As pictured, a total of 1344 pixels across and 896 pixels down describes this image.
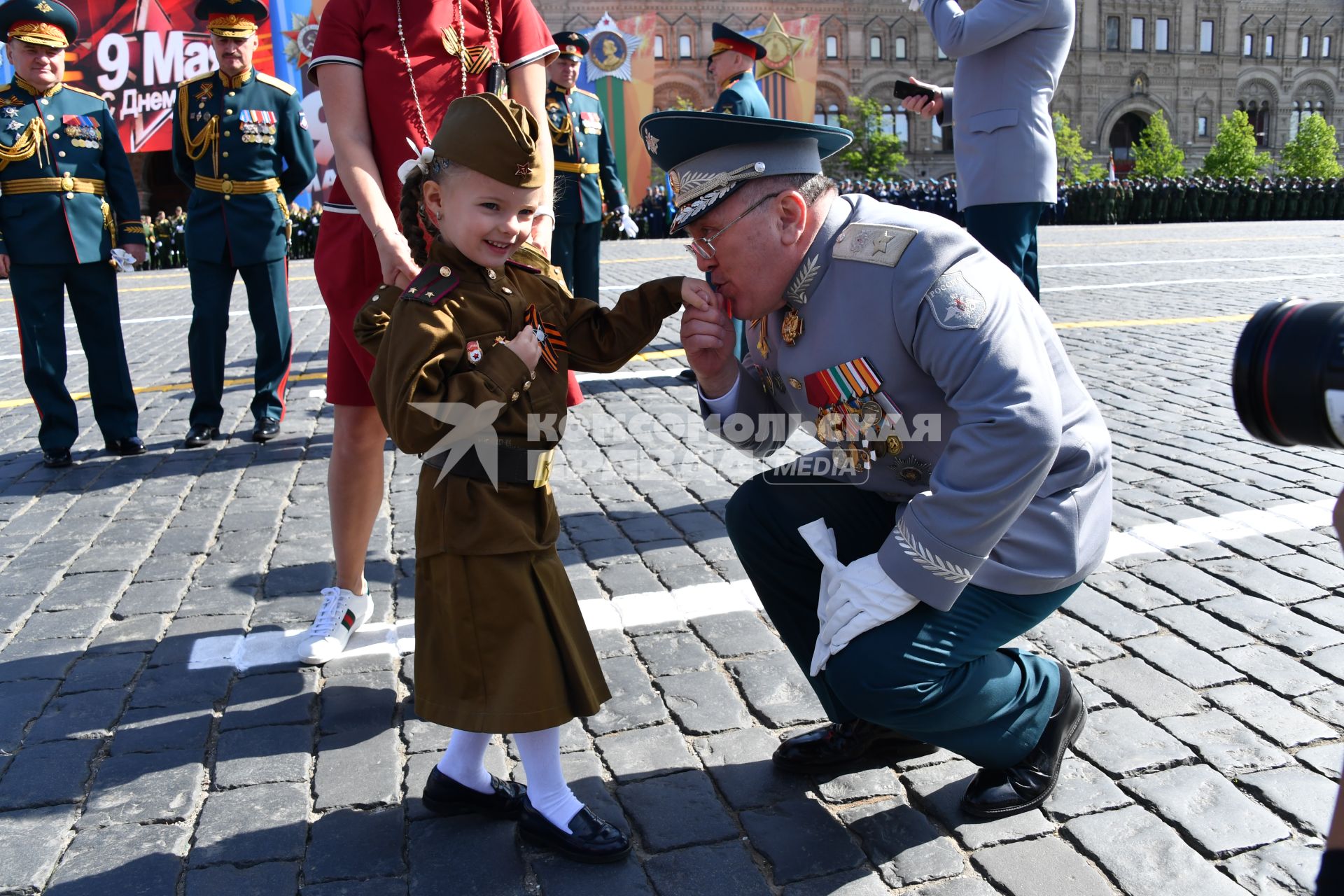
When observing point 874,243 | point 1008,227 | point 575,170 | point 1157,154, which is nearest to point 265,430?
point 575,170

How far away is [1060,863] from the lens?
211cm

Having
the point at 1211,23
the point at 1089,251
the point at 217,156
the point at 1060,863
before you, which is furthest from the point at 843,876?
the point at 1211,23

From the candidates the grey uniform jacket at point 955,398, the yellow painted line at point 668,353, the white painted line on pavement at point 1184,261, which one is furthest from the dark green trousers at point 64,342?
the white painted line on pavement at point 1184,261

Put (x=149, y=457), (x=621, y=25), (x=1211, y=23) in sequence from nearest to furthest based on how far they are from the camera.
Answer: (x=149, y=457) < (x=621, y=25) < (x=1211, y=23)

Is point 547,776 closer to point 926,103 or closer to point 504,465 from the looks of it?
point 504,465

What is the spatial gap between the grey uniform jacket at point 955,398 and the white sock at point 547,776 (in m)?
0.78

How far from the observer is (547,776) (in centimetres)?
223

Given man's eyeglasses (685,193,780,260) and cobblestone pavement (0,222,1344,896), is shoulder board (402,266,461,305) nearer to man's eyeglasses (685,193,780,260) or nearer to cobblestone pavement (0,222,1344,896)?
man's eyeglasses (685,193,780,260)

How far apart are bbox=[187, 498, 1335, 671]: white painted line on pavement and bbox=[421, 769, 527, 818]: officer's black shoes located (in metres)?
0.60

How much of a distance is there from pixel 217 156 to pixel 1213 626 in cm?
543

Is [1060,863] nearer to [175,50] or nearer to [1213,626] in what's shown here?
[1213,626]

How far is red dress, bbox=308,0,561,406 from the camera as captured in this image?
8.82 feet

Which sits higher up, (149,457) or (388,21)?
(388,21)

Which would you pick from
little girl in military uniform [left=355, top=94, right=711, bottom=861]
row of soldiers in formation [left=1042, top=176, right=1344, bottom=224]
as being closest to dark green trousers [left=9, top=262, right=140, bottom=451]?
little girl in military uniform [left=355, top=94, right=711, bottom=861]
